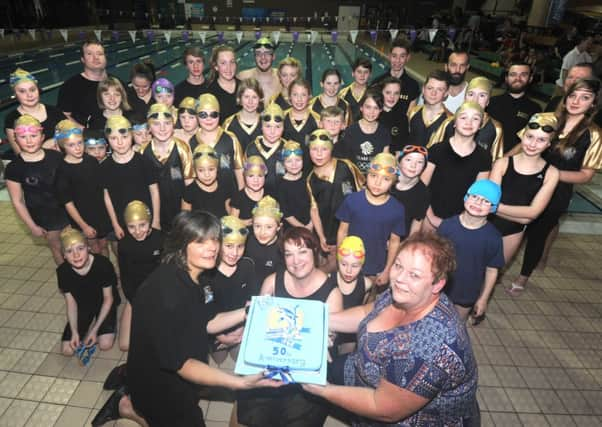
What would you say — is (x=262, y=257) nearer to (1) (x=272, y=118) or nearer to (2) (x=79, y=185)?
(1) (x=272, y=118)

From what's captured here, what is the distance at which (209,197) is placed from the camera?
131 inches

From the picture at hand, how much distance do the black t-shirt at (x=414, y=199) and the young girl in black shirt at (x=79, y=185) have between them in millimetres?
2582

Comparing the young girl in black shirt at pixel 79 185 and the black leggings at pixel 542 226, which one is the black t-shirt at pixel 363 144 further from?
the young girl in black shirt at pixel 79 185

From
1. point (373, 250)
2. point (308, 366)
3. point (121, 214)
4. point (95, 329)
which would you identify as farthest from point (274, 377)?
point (121, 214)

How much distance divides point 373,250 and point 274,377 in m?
1.67

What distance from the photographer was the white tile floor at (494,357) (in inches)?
106

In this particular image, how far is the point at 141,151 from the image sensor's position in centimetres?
347

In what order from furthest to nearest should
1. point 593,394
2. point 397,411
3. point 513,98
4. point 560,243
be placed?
point 560,243, point 513,98, point 593,394, point 397,411

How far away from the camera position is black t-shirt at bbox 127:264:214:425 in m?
1.75

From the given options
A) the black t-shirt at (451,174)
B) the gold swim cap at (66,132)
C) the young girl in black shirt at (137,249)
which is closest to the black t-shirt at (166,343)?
the young girl in black shirt at (137,249)

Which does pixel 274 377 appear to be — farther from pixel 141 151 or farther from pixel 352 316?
pixel 141 151

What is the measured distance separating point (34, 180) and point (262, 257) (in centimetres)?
210

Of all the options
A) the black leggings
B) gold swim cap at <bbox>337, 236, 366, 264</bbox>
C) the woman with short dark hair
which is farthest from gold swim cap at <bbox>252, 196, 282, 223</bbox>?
the black leggings

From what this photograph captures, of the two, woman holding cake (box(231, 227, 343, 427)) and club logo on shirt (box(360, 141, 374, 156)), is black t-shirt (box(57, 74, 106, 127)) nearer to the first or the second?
club logo on shirt (box(360, 141, 374, 156))
